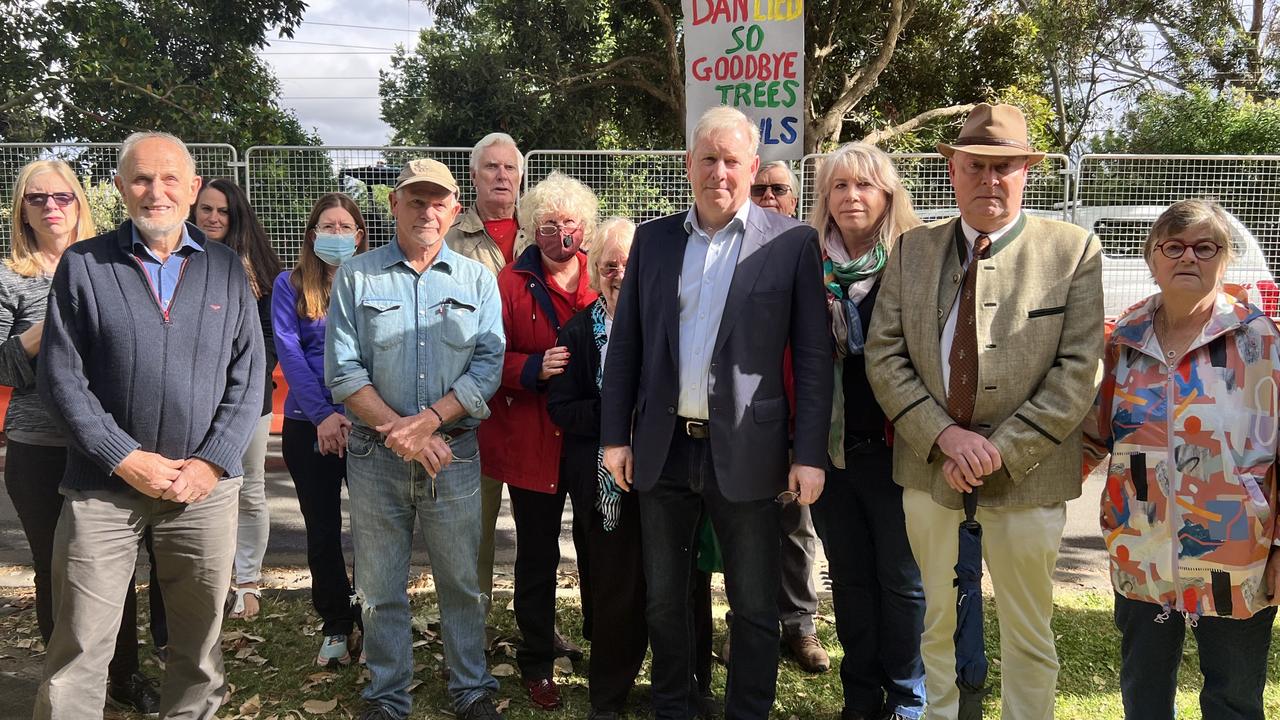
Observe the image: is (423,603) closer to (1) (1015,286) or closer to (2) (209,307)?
(2) (209,307)

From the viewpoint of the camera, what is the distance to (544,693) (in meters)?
3.76

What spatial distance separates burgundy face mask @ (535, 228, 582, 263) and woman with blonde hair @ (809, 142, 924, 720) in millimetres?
999

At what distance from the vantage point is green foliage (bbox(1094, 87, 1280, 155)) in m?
15.4

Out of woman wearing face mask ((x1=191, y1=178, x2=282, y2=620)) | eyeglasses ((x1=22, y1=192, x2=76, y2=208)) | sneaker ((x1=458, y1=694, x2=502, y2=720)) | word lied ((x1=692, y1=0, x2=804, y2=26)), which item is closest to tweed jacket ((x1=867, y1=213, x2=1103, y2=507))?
sneaker ((x1=458, y1=694, x2=502, y2=720))

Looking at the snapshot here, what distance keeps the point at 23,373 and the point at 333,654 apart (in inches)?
68.3

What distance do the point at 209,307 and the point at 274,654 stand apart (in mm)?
1907

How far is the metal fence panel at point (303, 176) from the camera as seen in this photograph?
835cm

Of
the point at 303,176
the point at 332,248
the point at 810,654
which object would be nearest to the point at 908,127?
the point at 303,176

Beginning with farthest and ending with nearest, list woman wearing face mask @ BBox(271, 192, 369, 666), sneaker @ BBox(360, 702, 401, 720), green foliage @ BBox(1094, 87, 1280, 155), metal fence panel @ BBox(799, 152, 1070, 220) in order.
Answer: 1. green foliage @ BBox(1094, 87, 1280, 155)
2. metal fence panel @ BBox(799, 152, 1070, 220)
3. woman wearing face mask @ BBox(271, 192, 369, 666)
4. sneaker @ BBox(360, 702, 401, 720)

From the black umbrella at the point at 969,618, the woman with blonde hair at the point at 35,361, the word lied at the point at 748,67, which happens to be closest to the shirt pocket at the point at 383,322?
the woman with blonde hair at the point at 35,361

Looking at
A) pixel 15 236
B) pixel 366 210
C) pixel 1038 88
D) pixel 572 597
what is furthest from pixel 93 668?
pixel 1038 88

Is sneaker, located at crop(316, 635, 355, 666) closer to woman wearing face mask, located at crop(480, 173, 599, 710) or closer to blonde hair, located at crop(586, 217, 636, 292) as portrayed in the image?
woman wearing face mask, located at crop(480, 173, 599, 710)

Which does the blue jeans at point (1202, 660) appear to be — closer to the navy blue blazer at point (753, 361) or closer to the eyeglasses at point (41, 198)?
the navy blue blazer at point (753, 361)

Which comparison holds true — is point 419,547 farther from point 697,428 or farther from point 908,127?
point 908,127
